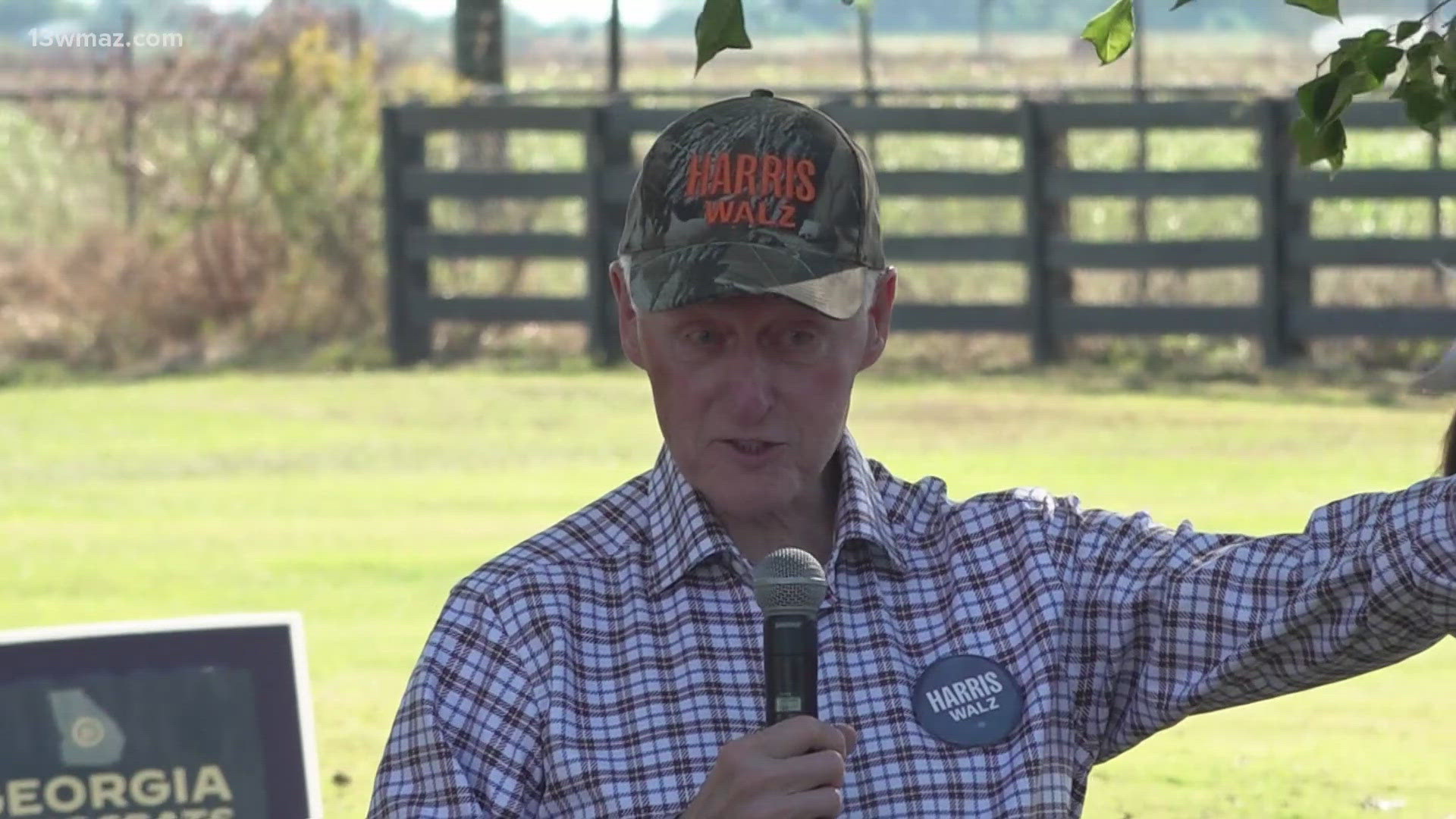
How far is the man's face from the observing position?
276cm

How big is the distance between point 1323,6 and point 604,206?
14.4 metres

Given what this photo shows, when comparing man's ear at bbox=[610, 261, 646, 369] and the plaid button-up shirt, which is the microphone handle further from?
man's ear at bbox=[610, 261, 646, 369]

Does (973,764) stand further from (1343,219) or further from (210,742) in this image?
(1343,219)

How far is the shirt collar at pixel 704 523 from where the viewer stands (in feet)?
9.16

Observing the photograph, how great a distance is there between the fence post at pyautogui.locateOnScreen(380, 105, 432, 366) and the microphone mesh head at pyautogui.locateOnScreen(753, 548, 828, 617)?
49.4 feet

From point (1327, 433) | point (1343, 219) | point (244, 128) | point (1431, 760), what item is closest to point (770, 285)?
point (1431, 760)

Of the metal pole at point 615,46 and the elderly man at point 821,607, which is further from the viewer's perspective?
the metal pole at point 615,46

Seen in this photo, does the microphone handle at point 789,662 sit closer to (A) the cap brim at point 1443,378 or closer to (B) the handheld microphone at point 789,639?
(B) the handheld microphone at point 789,639

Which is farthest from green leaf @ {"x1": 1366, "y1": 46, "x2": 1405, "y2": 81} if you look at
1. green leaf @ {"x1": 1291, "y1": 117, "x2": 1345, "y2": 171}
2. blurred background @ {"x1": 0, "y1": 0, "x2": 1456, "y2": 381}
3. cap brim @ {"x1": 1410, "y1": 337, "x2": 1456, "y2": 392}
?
blurred background @ {"x1": 0, "y1": 0, "x2": 1456, "y2": 381}

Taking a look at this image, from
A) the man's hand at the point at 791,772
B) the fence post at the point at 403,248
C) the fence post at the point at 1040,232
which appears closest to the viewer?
the man's hand at the point at 791,772

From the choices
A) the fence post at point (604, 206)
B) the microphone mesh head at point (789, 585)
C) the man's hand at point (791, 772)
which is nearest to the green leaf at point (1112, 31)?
the microphone mesh head at point (789, 585)

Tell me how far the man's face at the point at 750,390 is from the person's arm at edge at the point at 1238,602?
307 millimetres

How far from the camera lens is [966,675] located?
280 centimetres

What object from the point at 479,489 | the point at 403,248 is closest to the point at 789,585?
the point at 479,489
